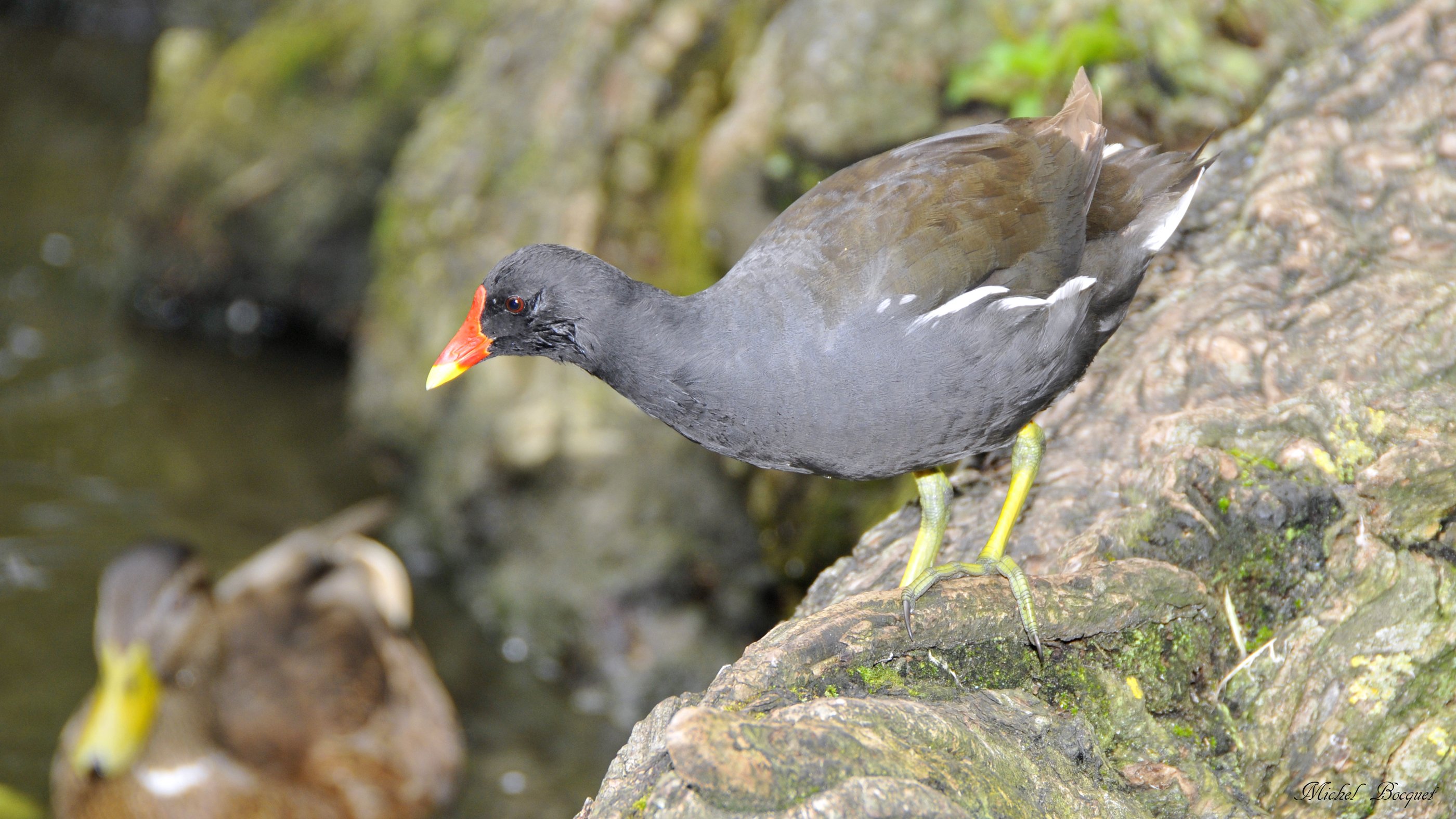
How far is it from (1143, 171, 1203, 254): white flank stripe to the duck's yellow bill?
372 cm

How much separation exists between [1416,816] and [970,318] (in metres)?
1.37

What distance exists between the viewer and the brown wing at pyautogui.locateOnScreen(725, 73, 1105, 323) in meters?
2.64

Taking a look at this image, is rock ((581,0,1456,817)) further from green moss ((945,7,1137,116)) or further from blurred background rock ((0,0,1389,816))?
green moss ((945,7,1137,116))

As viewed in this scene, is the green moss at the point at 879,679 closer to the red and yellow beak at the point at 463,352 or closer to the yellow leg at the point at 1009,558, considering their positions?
the yellow leg at the point at 1009,558

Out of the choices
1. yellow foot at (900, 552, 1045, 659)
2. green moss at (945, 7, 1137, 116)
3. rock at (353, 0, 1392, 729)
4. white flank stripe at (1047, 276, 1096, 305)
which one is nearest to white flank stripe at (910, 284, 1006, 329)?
white flank stripe at (1047, 276, 1096, 305)

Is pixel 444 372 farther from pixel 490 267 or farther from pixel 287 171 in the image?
pixel 287 171

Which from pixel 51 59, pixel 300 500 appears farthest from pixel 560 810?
pixel 51 59

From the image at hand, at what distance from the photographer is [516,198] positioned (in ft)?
18.9

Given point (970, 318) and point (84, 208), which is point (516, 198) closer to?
point (970, 318)

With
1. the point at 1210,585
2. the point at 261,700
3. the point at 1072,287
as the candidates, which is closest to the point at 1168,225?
the point at 1072,287

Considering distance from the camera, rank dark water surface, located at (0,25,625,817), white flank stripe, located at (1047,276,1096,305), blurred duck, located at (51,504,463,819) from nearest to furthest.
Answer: white flank stripe, located at (1047,276,1096,305), blurred duck, located at (51,504,463,819), dark water surface, located at (0,25,625,817)

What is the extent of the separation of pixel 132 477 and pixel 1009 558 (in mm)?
5262

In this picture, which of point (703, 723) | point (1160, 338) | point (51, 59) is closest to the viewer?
point (703, 723)

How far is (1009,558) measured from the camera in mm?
2547
